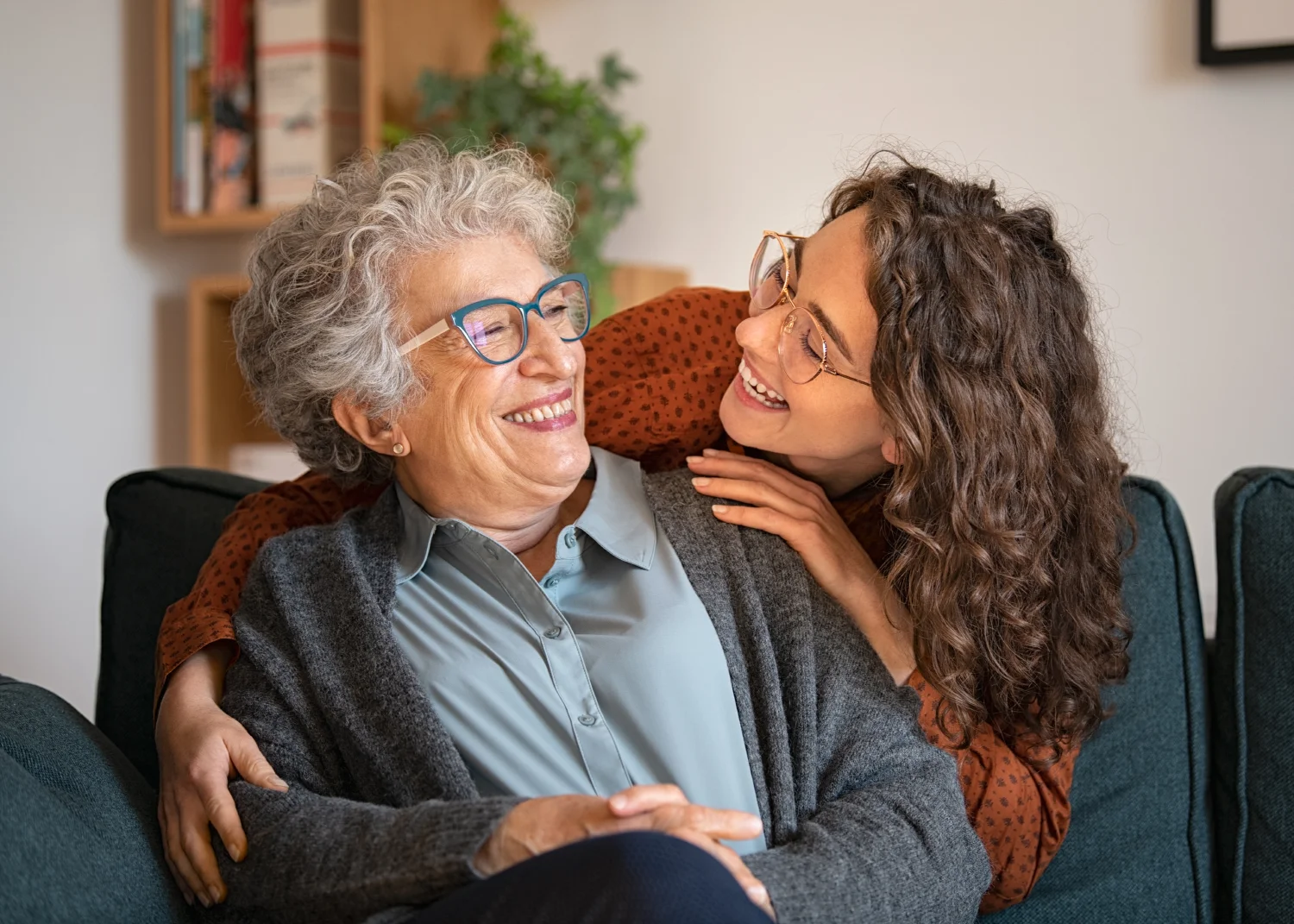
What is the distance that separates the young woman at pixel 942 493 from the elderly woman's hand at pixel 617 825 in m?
0.33

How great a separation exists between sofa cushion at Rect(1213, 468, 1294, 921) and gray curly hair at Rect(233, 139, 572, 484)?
1004 millimetres

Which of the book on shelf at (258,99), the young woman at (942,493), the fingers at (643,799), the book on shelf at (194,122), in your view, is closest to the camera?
the fingers at (643,799)

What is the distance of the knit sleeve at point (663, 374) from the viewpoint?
1712mm

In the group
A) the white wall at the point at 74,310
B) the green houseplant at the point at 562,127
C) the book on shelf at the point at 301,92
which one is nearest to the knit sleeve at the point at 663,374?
the green houseplant at the point at 562,127

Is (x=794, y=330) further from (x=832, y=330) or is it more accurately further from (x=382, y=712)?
(x=382, y=712)

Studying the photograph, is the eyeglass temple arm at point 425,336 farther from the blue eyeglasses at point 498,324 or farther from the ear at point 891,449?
the ear at point 891,449

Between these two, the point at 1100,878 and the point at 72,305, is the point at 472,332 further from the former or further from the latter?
the point at 72,305

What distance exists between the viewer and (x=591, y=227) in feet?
9.20

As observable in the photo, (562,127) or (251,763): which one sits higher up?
(562,127)

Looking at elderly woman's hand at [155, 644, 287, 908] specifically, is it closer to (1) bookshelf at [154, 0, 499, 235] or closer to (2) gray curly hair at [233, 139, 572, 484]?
(2) gray curly hair at [233, 139, 572, 484]

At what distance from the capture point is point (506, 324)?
5.08 ft

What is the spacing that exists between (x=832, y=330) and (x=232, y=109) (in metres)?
2.18

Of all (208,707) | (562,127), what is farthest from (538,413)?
(562,127)

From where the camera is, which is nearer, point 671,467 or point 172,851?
point 172,851
